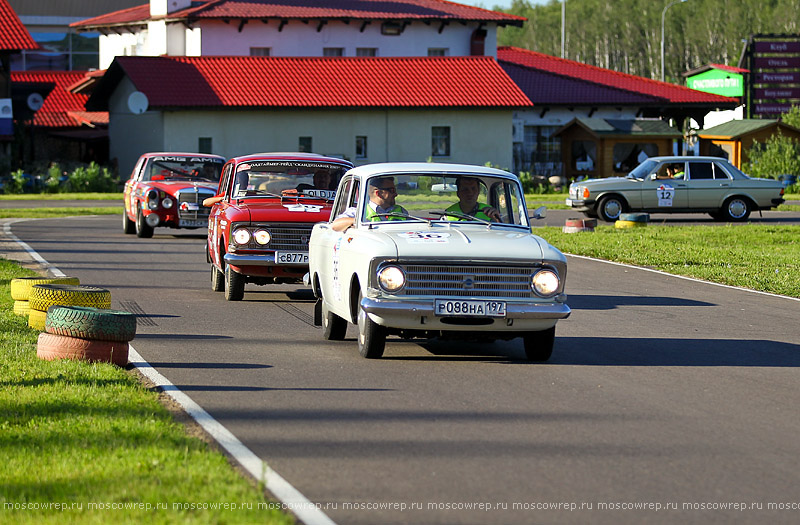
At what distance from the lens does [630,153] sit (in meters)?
55.0

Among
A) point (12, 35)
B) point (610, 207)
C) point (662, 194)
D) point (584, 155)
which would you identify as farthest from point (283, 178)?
point (12, 35)

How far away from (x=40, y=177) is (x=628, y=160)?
25419mm

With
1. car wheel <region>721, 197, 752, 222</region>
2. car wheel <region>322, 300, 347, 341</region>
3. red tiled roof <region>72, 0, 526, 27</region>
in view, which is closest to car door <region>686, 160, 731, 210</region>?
car wheel <region>721, 197, 752, 222</region>

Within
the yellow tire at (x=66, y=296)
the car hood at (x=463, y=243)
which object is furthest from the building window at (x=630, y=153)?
the yellow tire at (x=66, y=296)

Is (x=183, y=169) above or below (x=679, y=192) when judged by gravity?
above

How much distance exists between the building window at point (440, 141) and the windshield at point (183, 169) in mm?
28628

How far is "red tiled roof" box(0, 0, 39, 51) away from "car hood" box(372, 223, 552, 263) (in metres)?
46.6

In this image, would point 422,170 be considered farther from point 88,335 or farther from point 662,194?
point 662,194

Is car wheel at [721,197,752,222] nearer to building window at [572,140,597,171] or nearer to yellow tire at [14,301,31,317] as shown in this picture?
yellow tire at [14,301,31,317]

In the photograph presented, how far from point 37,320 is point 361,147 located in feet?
140

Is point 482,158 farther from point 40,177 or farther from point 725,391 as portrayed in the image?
point 725,391

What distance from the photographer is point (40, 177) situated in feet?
161

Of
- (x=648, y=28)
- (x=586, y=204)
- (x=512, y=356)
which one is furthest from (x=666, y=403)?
(x=648, y=28)

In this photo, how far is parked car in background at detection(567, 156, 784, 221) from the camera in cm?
3177
